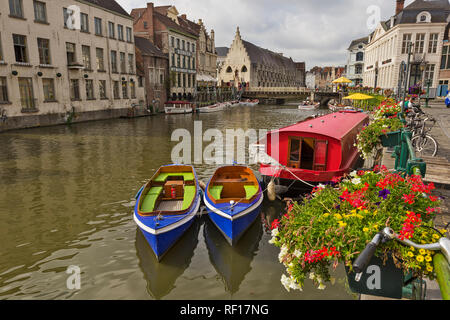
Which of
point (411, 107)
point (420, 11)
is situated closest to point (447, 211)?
point (411, 107)

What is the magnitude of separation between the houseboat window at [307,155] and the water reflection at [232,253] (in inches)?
143

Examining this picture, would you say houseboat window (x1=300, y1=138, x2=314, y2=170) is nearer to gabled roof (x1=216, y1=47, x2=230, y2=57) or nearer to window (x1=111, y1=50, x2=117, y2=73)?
window (x1=111, y1=50, x2=117, y2=73)

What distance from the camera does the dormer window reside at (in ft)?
135

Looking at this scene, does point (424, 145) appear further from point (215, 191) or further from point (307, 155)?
point (215, 191)

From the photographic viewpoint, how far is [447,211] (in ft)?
20.3

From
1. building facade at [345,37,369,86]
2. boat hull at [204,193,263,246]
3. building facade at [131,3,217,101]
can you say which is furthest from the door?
building facade at [345,37,369,86]

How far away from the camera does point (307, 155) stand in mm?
12969

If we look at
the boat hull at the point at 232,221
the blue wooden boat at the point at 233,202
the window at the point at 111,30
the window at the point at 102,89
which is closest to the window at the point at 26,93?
the window at the point at 102,89

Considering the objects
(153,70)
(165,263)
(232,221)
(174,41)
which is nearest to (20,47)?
(153,70)

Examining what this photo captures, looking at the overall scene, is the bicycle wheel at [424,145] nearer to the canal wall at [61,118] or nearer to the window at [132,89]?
the canal wall at [61,118]

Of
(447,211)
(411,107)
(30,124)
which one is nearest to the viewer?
(447,211)

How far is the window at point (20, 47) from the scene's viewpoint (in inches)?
1056
